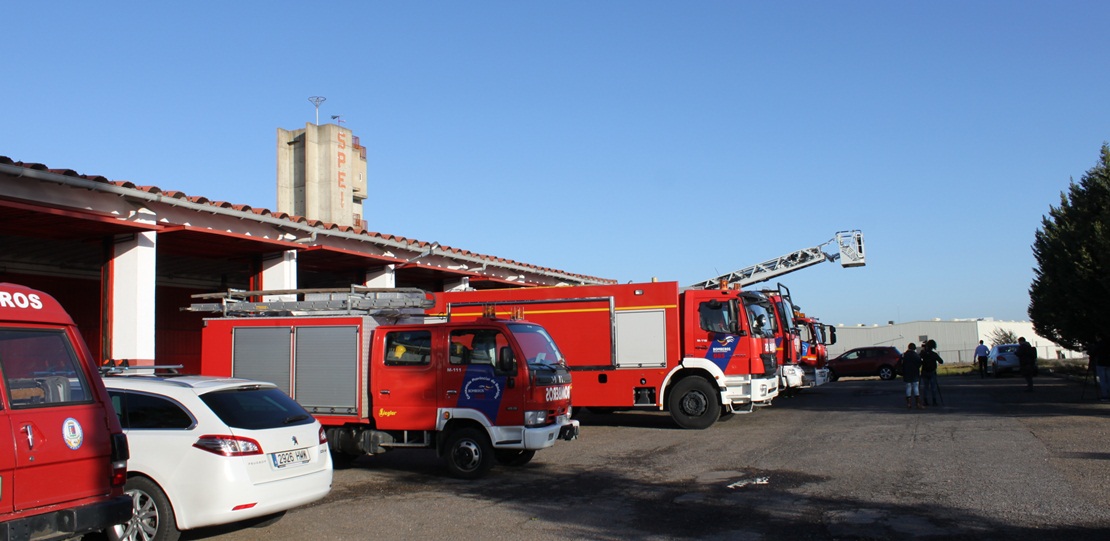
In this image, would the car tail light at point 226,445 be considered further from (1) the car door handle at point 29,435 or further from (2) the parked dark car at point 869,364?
(2) the parked dark car at point 869,364

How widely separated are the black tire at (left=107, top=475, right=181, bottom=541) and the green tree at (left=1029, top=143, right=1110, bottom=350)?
1930 cm

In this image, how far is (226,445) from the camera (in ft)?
23.7

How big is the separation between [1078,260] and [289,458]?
22.9m

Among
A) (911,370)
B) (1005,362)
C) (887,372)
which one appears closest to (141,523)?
(911,370)

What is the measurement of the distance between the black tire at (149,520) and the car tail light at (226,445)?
51 cm

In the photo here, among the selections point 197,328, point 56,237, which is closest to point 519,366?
point 56,237

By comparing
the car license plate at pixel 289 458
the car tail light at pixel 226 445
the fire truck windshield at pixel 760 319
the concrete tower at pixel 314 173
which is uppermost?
A: the concrete tower at pixel 314 173

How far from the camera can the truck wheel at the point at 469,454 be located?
434 inches

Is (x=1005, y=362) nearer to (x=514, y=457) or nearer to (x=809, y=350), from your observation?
(x=809, y=350)

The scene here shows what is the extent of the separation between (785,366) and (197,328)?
14715 mm

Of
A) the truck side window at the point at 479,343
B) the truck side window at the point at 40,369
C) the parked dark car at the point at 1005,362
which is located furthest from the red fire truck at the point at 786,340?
the parked dark car at the point at 1005,362

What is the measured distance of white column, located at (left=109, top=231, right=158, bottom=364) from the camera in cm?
1356

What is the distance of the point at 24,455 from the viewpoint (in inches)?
217

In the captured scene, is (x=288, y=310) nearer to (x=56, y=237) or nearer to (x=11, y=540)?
(x=56, y=237)
